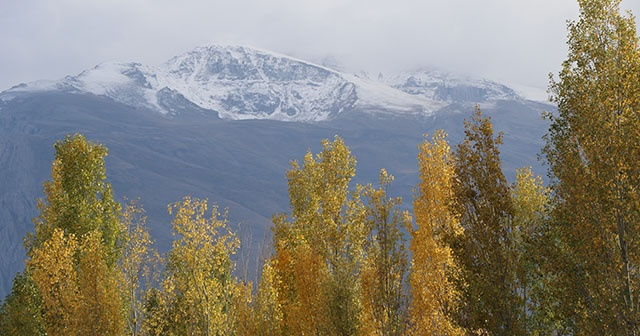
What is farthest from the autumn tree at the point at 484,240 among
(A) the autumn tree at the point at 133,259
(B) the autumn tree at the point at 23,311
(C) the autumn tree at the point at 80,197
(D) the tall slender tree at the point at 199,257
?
(B) the autumn tree at the point at 23,311

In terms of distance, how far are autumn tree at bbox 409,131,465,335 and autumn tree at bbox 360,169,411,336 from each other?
0.79 meters

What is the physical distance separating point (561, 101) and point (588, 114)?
1.44 metres

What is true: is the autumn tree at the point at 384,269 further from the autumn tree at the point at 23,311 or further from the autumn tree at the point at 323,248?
the autumn tree at the point at 23,311

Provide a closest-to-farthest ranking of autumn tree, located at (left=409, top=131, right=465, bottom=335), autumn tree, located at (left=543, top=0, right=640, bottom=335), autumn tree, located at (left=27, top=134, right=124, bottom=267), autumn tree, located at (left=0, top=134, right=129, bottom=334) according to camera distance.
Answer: autumn tree, located at (left=543, top=0, right=640, bottom=335), autumn tree, located at (left=409, top=131, right=465, bottom=335), autumn tree, located at (left=0, top=134, right=129, bottom=334), autumn tree, located at (left=27, top=134, right=124, bottom=267)

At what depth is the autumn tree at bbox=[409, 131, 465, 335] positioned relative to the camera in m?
26.7

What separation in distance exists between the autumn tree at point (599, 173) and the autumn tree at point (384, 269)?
692cm

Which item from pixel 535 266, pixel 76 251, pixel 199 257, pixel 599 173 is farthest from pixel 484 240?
pixel 76 251

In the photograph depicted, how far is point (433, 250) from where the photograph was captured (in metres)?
27.4

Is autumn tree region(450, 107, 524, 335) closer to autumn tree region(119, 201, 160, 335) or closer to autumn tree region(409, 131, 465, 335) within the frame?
autumn tree region(409, 131, 465, 335)

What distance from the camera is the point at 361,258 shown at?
99.0 feet

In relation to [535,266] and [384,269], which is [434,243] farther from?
[535,266]

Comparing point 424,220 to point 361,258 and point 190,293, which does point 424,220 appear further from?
point 190,293

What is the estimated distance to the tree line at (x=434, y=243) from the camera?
19.5 m

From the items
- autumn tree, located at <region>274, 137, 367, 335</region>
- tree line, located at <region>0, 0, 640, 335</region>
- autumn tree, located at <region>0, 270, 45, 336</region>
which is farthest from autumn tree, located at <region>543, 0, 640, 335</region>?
autumn tree, located at <region>0, 270, 45, 336</region>
